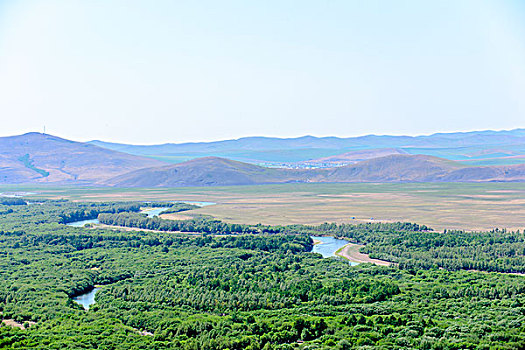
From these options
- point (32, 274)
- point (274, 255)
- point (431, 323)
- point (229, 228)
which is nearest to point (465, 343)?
point (431, 323)

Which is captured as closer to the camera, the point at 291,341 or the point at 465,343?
the point at 465,343

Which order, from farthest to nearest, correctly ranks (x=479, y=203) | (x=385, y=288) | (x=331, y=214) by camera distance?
(x=479, y=203) < (x=331, y=214) < (x=385, y=288)

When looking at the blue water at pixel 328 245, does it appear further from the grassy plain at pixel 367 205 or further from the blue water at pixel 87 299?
the blue water at pixel 87 299

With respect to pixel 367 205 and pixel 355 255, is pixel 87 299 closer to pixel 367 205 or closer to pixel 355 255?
pixel 355 255

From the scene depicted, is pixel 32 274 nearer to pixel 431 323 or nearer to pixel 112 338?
pixel 112 338

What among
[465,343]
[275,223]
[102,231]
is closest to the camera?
[465,343]

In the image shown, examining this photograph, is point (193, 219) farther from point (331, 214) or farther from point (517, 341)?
point (517, 341)

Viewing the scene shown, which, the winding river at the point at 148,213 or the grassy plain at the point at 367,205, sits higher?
the grassy plain at the point at 367,205

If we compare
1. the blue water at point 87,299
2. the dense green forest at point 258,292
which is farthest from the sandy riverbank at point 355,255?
the blue water at point 87,299
